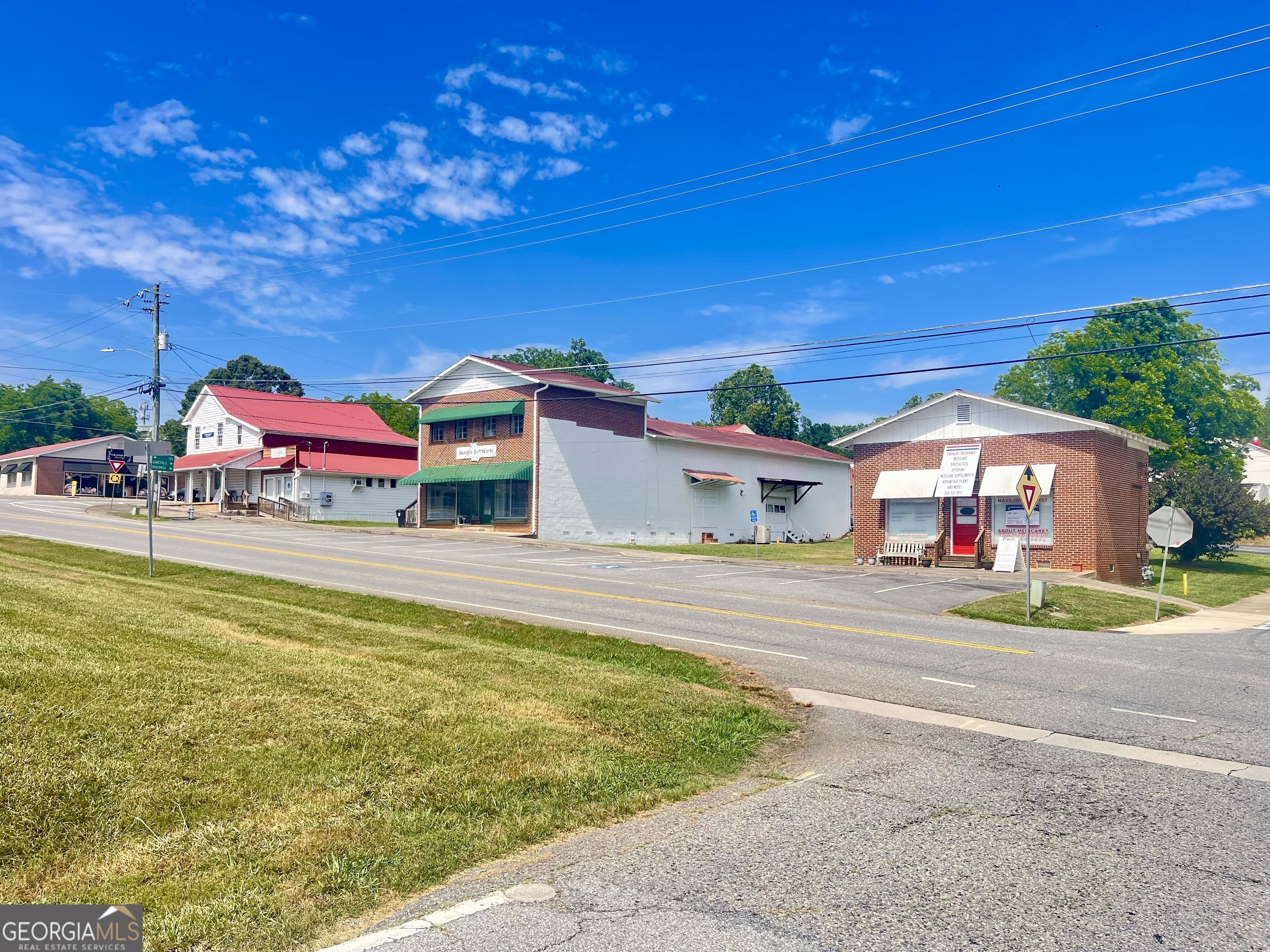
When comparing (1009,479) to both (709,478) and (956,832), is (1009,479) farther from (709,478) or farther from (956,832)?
(956,832)

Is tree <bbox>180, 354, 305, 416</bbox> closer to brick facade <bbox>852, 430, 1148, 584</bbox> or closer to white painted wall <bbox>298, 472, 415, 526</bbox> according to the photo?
white painted wall <bbox>298, 472, 415, 526</bbox>

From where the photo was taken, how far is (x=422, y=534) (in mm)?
40312

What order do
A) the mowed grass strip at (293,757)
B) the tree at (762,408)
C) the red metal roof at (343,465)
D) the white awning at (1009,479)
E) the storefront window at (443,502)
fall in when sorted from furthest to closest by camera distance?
the tree at (762,408), the red metal roof at (343,465), the storefront window at (443,502), the white awning at (1009,479), the mowed grass strip at (293,757)

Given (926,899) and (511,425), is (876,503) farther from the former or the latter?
(926,899)

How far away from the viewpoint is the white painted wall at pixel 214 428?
55.5 m

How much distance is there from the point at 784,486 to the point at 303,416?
33001mm

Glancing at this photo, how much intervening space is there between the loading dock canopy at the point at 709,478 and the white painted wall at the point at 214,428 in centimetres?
2783

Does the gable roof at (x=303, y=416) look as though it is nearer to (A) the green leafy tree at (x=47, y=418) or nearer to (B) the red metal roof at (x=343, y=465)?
(B) the red metal roof at (x=343, y=465)

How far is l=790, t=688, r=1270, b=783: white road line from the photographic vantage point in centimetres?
724

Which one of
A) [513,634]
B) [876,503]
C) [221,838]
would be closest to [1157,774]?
[221,838]

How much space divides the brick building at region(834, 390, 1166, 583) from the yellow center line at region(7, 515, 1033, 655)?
1381cm

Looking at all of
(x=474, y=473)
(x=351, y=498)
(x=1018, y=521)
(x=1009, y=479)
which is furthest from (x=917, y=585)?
(x=351, y=498)

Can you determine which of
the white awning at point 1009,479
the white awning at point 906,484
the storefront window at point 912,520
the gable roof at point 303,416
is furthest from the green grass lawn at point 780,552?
the gable roof at point 303,416
